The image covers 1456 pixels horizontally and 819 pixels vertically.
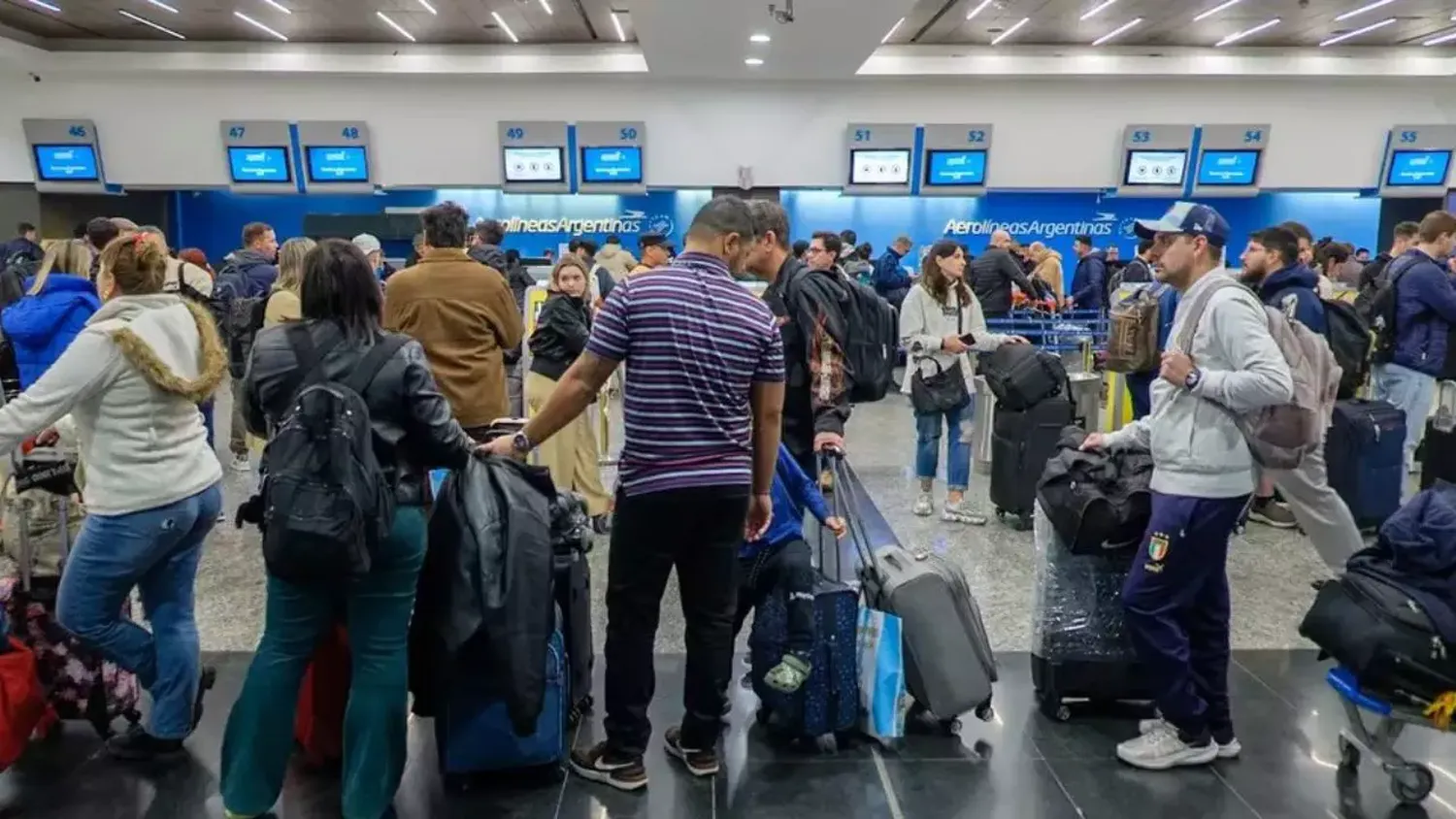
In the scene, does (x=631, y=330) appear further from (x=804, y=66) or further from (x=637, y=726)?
(x=804, y=66)

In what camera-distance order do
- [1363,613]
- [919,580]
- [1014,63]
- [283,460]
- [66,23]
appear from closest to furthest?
[283,460]
[1363,613]
[919,580]
[66,23]
[1014,63]

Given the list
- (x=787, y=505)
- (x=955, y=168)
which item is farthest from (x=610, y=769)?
(x=955, y=168)

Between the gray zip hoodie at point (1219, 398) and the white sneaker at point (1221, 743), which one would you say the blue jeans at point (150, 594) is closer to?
the gray zip hoodie at point (1219, 398)

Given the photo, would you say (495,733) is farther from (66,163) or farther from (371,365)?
(66,163)

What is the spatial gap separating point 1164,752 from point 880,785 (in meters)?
0.93

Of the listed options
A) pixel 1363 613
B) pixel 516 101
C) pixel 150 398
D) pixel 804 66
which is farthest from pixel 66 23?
pixel 1363 613

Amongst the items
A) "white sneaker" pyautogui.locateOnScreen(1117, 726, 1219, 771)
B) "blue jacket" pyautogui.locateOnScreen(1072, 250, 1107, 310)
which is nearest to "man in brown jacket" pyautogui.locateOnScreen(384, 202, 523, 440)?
"white sneaker" pyautogui.locateOnScreen(1117, 726, 1219, 771)

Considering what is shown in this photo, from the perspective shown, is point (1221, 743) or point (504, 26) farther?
point (504, 26)

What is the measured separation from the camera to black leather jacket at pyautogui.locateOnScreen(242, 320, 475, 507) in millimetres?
2469

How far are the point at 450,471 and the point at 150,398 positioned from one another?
85 cm

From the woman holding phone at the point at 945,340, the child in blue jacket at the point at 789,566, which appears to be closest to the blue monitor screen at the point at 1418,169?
the woman holding phone at the point at 945,340

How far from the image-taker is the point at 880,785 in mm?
3010

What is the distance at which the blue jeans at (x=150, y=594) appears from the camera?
2732 mm

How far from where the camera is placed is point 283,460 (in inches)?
91.3
